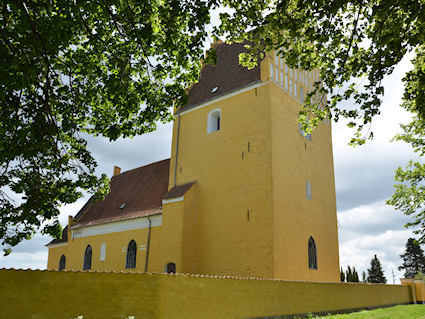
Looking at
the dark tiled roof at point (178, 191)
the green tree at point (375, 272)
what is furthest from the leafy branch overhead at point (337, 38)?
the green tree at point (375, 272)

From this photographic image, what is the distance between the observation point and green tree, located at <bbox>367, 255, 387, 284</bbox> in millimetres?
55541

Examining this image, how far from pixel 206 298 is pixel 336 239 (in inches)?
511

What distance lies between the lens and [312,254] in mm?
19125

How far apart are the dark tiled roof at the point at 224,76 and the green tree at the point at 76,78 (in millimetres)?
9707

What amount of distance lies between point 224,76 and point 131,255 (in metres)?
11.7

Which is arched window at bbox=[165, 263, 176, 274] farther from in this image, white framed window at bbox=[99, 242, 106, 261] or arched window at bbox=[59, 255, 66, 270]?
arched window at bbox=[59, 255, 66, 270]

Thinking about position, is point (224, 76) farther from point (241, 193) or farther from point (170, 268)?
point (170, 268)

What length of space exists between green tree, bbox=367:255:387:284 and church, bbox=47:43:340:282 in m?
40.3

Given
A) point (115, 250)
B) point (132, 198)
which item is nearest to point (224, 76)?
point (132, 198)

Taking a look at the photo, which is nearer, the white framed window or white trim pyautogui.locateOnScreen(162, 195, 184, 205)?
white trim pyautogui.locateOnScreen(162, 195, 184, 205)

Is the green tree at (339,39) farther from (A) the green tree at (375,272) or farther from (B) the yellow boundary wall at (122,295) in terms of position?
(A) the green tree at (375,272)

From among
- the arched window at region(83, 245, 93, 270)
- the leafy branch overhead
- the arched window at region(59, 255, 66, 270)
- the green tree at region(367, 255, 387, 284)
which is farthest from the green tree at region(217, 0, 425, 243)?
the green tree at region(367, 255, 387, 284)

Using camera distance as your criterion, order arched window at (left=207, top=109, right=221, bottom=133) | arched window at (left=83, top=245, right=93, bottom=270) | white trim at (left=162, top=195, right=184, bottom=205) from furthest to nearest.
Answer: arched window at (left=83, top=245, right=93, bottom=270) → arched window at (left=207, top=109, right=221, bottom=133) → white trim at (left=162, top=195, right=184, bottom=205)

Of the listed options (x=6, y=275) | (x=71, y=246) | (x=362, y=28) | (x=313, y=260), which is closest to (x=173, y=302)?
(x=6, y=275)
